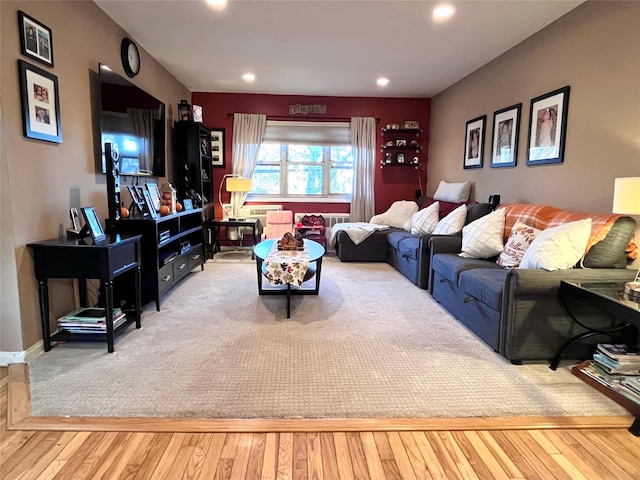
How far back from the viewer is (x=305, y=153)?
6.32m

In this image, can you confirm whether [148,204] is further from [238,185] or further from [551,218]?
[551,218]

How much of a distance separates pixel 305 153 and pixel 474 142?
2763 millimetres

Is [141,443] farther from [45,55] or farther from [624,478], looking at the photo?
[45,55]

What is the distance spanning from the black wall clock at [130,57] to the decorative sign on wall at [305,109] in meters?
2.63

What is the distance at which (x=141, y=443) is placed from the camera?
63.3 inches

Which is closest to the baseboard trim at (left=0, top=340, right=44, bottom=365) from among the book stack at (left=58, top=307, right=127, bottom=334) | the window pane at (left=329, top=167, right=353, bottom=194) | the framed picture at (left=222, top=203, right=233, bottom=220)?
the book stack at (left=58, top=307, right=127, bottom=334)

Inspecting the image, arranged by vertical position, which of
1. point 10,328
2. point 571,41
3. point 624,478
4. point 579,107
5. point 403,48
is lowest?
point 624,478

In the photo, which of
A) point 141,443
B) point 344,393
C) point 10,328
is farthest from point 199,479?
point 10,328

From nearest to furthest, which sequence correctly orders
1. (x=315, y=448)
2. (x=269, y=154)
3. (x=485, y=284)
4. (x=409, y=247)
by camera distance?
(x=315, y=448)
(x=485, y=284)
(x=409, y=247)
(x=269, y=154)

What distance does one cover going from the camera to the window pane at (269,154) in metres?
6.24

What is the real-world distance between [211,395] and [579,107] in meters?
3.45

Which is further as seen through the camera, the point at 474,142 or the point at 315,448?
the point at 474,142

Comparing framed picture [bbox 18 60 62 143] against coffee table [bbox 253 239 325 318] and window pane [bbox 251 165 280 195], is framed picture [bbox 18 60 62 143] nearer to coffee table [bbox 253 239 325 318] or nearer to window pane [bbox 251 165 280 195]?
coffee table [bbox 253 239 325 318]

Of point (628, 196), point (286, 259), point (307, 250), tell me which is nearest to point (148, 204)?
point (286, 259)
